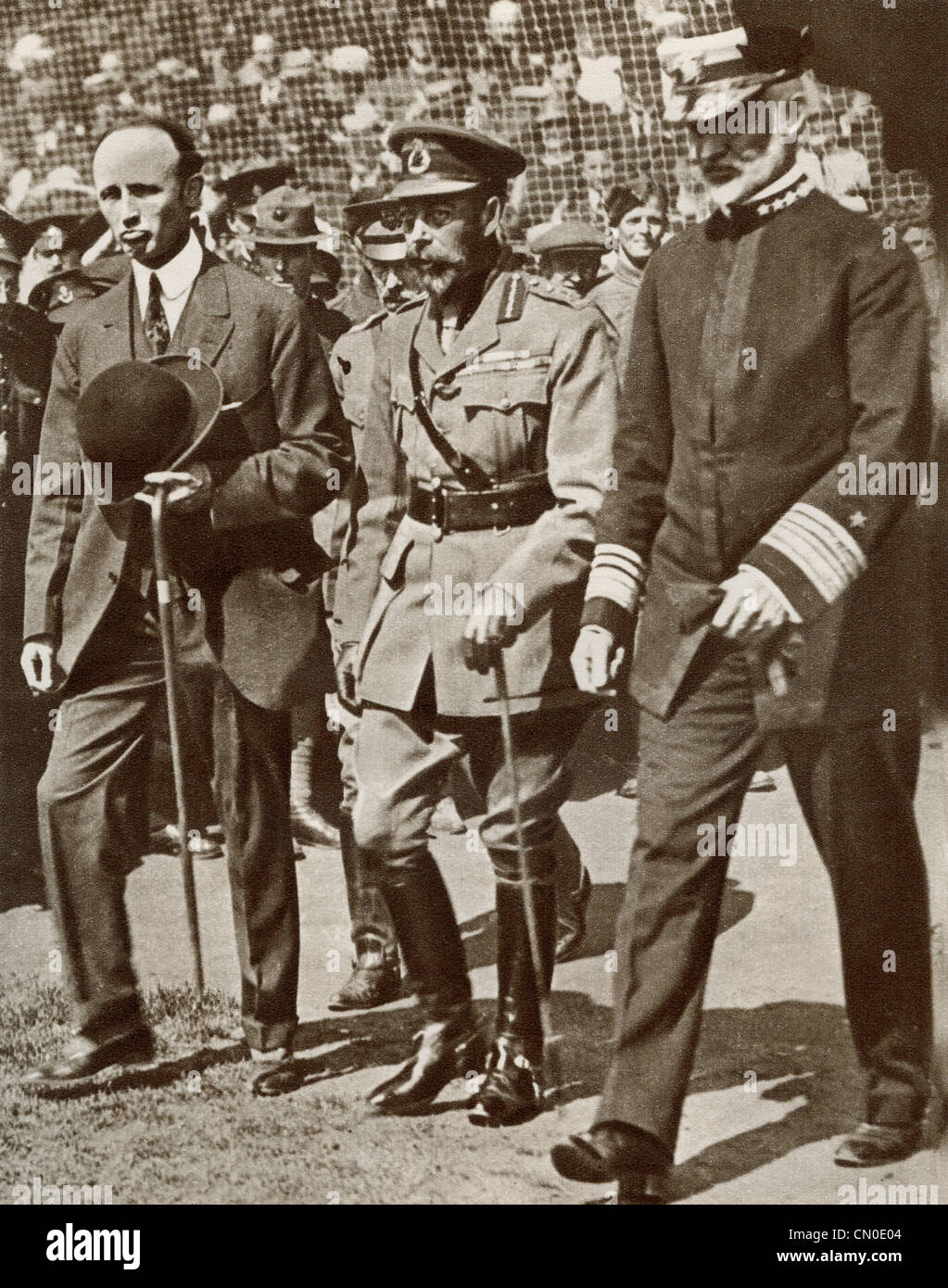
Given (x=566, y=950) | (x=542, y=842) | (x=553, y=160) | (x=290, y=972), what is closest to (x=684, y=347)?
(x=553, y=160)

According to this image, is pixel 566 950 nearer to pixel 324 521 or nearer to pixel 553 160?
pixel 324 521

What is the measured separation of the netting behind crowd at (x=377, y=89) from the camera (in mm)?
5051

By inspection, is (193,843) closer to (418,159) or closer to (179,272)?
(179,272)

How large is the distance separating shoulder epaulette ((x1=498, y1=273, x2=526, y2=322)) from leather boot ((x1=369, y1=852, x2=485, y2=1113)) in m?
1.42


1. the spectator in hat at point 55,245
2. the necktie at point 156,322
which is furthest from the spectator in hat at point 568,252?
the spectator in hat at point 55,245

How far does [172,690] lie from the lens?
5.07m

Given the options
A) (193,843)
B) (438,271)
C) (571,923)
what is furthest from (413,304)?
(571,923)

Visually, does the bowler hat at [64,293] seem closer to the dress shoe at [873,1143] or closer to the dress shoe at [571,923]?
the dress shoe at [571,923]

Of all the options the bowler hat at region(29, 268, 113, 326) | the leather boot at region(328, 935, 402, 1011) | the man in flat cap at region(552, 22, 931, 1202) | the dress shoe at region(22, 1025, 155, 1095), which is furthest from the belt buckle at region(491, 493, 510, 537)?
the dress shoe at region(22, 1025, 155, 1095)

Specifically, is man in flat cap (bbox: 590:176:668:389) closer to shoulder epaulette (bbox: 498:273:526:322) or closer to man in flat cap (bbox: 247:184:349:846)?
shoulder epaulette (bbox: 498:273:526:322)

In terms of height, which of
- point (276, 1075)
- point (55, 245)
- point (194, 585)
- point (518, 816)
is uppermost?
point (55, 245)

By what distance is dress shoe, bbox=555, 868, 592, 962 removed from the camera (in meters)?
5.10

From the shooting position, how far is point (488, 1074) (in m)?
4.91

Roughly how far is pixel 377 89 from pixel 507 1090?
2853mm
